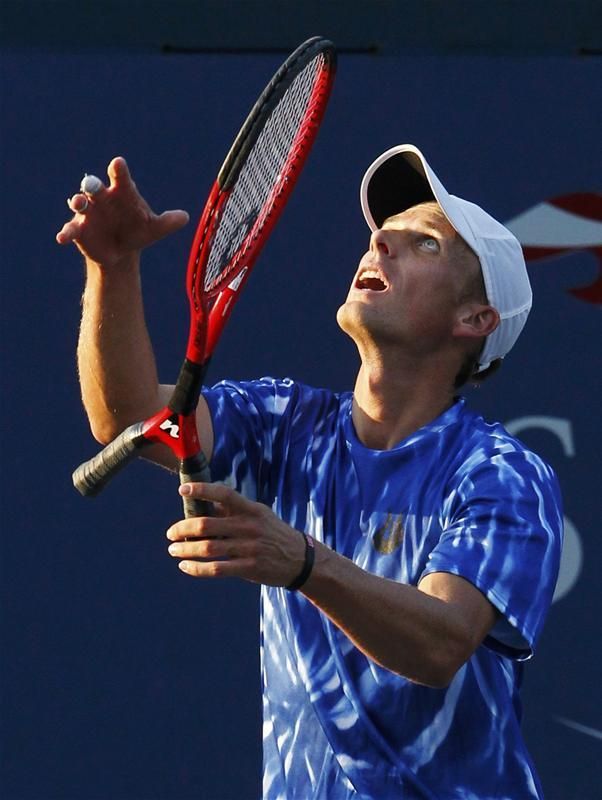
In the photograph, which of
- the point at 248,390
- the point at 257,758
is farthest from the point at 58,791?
the point at 248,390

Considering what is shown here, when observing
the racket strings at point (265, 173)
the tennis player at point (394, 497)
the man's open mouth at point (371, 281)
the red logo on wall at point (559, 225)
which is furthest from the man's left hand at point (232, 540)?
the red logo on wall at point (559, 225)

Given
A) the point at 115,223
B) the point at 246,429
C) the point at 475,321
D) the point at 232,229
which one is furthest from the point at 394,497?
the point at 115,223

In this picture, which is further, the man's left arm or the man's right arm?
the man's right arm

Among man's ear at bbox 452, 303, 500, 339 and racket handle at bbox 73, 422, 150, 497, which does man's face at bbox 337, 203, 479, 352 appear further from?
racket handle at bbox 73, 422, 150, 497

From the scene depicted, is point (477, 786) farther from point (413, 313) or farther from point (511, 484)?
point (413, 313)

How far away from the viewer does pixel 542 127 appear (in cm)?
399

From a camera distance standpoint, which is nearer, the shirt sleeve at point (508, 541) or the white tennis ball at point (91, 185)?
the shirt sleeve at point (508, 541)

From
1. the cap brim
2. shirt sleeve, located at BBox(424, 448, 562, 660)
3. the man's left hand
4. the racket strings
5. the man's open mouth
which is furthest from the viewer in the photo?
the cap brim

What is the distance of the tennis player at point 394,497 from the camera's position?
7.75 feet

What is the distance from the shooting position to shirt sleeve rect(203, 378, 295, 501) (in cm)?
271

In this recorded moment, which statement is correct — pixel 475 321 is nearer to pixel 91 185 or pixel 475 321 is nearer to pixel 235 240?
pixel 235 240

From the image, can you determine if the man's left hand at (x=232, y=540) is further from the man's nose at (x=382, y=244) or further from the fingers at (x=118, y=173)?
the man's nose at (x=382, y=244)

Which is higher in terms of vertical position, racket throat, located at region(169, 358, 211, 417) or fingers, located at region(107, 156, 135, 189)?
fingers, located at region(107, 156, 135, 189)

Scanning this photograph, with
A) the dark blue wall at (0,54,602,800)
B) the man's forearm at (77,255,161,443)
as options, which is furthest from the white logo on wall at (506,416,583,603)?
the man's forearm at (77,255,161,443)
